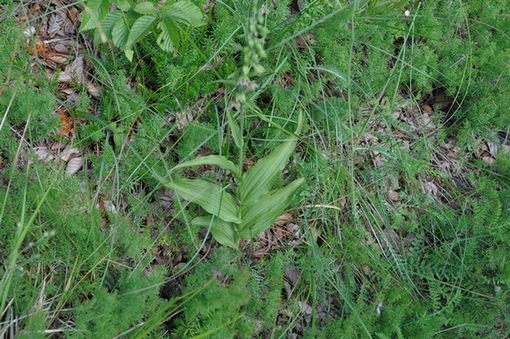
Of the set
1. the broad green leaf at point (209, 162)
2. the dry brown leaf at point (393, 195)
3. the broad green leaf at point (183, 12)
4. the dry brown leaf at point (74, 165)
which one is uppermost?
the broad green leaf at point (183, 12)

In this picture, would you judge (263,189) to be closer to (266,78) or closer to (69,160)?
(266,78)

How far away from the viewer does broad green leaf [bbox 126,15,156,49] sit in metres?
2.55

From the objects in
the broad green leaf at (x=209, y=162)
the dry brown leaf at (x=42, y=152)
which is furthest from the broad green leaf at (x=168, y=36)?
the dry brown leaf at (x=42, y=152)

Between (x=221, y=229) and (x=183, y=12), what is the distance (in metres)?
1.00

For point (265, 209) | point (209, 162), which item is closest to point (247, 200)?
point (265, 209)

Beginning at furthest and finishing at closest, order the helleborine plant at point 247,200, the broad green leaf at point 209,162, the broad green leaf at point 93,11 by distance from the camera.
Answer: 1. the helleborine plant at point 247,200
2. the broad green leaf at point 93,11
3. the broad green leaf at point 209,162

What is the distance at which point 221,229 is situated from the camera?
2.67 metres

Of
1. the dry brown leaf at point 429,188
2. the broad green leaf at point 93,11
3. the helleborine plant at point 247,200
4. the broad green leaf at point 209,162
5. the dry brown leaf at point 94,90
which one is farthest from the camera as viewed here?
the dry brown leaf at point 429,188

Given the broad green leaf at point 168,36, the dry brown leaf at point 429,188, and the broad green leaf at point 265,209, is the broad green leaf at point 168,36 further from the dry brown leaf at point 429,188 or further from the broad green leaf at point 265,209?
the dry brown leaf at point 429,188

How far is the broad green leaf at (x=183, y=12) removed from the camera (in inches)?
100.0

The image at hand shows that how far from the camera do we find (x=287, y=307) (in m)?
2.79

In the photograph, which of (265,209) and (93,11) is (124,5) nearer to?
(93,11)

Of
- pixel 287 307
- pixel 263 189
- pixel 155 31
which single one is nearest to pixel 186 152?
pixel 263 189

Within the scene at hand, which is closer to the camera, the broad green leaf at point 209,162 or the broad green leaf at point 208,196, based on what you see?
the broad green leaf at point 209,162
